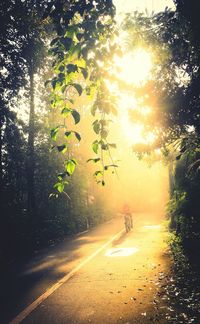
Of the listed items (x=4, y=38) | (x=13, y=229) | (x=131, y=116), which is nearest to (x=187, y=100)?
(x=131, y=116)

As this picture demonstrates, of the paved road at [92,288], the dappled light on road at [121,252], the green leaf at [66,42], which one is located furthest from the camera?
the dappled light on road at [121,252]

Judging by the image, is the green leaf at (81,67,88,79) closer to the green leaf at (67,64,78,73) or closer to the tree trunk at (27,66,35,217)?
the green leaf at (67,64,78,73)

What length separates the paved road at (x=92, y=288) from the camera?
6547 mm

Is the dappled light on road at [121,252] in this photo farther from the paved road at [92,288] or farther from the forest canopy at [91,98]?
the forest canopy at [91,98]

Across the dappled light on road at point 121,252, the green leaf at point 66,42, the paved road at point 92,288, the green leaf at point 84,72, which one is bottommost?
the paved road at point 92,288

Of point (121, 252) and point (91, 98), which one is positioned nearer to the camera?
point (91, 98)

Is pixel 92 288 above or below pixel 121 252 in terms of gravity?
below

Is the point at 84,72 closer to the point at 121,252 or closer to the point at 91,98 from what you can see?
the point at 91,98

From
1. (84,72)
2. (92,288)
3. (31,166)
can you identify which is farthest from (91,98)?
(31,166)

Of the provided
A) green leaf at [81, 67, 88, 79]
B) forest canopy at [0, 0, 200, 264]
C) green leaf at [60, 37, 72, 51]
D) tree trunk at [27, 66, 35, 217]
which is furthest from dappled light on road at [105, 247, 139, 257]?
green leaf at [60, 37, 72, 51]

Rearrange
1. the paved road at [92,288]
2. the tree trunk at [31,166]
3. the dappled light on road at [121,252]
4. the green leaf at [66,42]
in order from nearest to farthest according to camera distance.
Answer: the green leaf at [66,42], the paved road at [92,288], the dappled light on road at [121,252], the tree trunk at [31,166]

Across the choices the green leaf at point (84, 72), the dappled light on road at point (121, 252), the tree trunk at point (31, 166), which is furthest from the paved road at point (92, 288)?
the tree trunk at point (31, 166)

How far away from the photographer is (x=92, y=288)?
859 cm

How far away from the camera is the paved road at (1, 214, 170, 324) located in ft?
21.5
